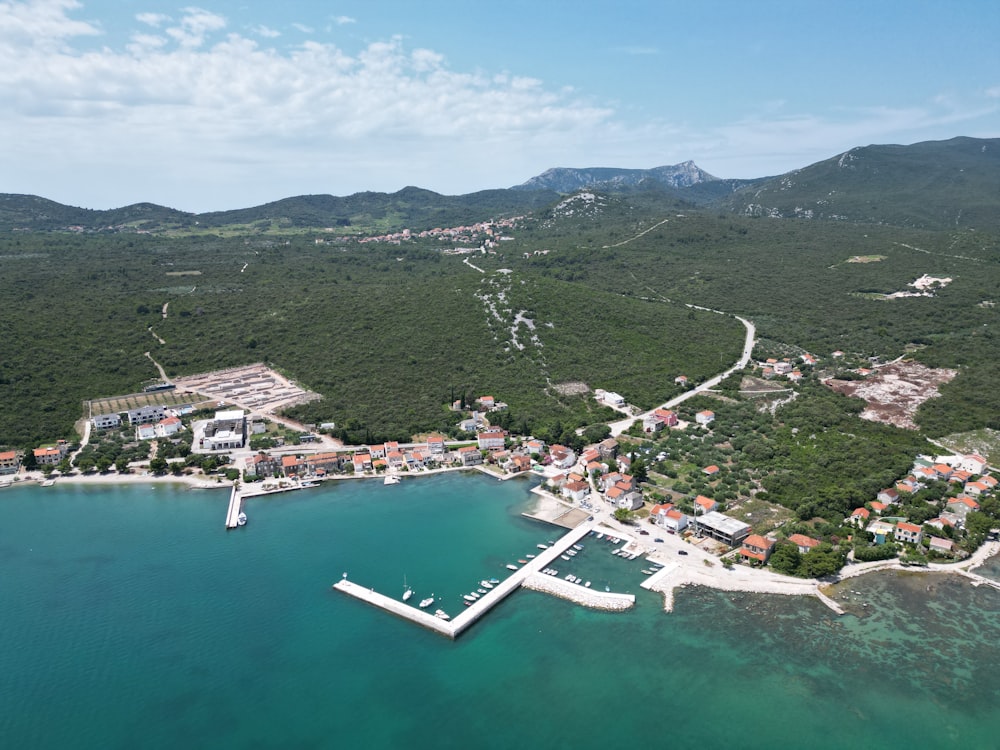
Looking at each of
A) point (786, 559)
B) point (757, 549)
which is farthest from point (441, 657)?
point (786, 559)

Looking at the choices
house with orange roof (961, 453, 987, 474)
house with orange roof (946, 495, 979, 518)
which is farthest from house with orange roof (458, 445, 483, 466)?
house with orange roof (961, 453, 987, 474)

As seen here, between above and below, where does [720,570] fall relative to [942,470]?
below

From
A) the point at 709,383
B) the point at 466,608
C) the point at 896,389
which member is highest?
the point at 896,389

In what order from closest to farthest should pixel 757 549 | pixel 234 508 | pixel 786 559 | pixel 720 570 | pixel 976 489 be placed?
pixel 786 559 → pixel 720 570 → pixel 757 549 → pixel 976 489 → pixel 234 508

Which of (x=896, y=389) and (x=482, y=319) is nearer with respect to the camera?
(x=896, y=389)

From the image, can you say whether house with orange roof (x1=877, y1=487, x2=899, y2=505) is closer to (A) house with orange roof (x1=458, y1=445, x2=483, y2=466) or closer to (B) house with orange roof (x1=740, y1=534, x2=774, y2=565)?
(B) house with orange roof (x1=740, y1=534, x2=774, y2=565)

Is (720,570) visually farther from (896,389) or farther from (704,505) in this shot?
(896,389)

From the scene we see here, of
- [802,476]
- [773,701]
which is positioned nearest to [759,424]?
[802,476]

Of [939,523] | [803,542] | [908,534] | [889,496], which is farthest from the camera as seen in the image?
[889,496]
